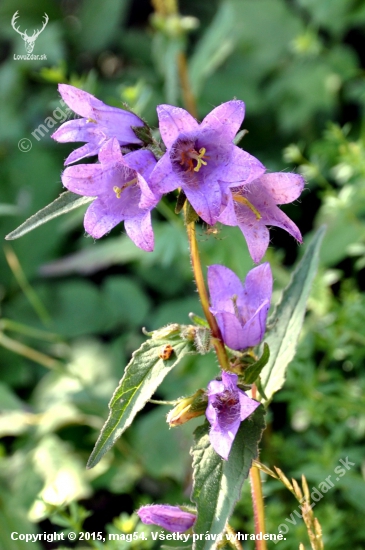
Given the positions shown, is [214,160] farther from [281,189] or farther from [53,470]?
[53,470]

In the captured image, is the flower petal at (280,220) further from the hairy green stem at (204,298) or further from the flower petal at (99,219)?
the flower petal at (99,219)

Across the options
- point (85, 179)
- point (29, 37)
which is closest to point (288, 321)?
point (85, 179)

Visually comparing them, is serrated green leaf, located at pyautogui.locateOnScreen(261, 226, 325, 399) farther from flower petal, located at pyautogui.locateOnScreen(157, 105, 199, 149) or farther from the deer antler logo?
the deer antler logo

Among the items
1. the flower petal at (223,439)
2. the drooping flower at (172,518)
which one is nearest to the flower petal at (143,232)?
the flower petal at (223,439)

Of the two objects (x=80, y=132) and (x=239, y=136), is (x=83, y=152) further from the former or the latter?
(x=239, y=136)

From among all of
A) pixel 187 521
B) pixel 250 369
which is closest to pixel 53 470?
pixel 187 521

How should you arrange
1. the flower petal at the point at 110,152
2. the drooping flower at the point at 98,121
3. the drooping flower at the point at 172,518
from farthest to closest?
the drooping flower at the point at 172,518 → the drooping flower at the point at 98,121 → the flower petal at the point at 110,152

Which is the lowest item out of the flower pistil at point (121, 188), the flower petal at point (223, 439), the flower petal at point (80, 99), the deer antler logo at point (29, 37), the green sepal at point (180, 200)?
the flower petal at point (223, 439)
